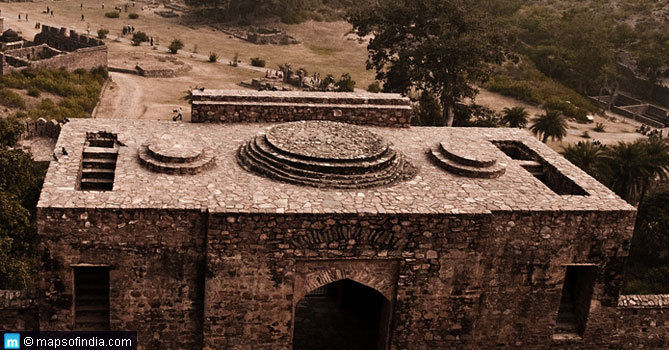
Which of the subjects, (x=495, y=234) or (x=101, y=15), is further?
(x=101, y=15)

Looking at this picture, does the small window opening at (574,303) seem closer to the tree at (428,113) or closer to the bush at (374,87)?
the tree at (428,113)

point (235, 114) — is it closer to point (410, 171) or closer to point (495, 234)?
point (410, 171)

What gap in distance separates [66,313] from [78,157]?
3.71 meters

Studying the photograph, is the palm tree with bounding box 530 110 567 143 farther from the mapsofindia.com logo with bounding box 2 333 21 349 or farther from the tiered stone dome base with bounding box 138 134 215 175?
the mapsofindia.com logo with bounding box 2 333 21 349

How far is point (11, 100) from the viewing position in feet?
124

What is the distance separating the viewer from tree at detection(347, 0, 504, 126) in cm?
3669

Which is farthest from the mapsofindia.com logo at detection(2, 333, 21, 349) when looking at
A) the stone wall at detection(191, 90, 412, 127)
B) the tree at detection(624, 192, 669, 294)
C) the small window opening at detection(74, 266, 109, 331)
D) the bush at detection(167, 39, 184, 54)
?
the bush at detection(167, 39, 184, 54)

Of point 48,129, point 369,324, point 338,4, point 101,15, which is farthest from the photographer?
point 338,4

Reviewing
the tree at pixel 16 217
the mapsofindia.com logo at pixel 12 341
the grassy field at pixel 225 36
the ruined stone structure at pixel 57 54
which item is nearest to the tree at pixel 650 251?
the mapsofindia.com logo at pixel 12 341

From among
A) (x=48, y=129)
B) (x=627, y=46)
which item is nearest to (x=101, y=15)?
(x=48, y=129)

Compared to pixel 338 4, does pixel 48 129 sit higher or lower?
lower

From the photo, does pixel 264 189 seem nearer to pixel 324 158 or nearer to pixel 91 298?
pixel 324 158

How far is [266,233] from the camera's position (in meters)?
14.1

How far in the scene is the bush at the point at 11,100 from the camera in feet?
124
